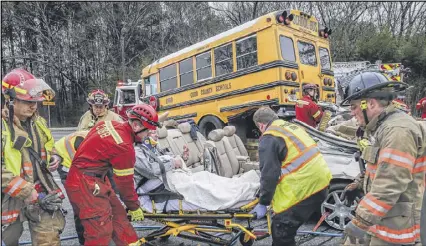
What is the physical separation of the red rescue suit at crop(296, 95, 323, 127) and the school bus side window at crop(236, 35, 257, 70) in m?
2.18

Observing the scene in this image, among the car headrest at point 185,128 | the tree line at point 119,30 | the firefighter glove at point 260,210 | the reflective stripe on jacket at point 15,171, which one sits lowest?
the firefighter glove at point 260,210

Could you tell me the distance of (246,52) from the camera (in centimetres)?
808

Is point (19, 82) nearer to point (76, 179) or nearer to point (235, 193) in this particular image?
point (76, 179)

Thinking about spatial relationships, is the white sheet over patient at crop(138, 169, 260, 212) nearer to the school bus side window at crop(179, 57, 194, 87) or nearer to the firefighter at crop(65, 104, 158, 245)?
the firefighter at crop(65, 104, 158, 245)

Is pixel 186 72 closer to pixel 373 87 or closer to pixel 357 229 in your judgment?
pixel 373 87

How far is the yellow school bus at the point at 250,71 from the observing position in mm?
7496

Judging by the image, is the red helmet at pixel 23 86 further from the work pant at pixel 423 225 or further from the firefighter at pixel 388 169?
the work pant at pixel 423 225

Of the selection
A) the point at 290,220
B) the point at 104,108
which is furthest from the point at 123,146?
the point at 104,108

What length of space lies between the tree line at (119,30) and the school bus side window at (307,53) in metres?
12.6

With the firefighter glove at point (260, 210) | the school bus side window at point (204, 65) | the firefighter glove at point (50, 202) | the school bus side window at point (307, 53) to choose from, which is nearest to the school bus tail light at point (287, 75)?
the school bus side window at point (307, 53)

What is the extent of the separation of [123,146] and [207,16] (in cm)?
2145

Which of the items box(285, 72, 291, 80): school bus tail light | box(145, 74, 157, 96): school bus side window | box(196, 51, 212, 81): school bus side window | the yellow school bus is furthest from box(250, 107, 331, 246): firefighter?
box(145, 74, 157, 96): school bus side window

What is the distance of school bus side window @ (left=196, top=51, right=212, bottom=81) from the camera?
29.8 ft

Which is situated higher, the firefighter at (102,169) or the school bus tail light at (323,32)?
the school bus tail light at (323,32)
